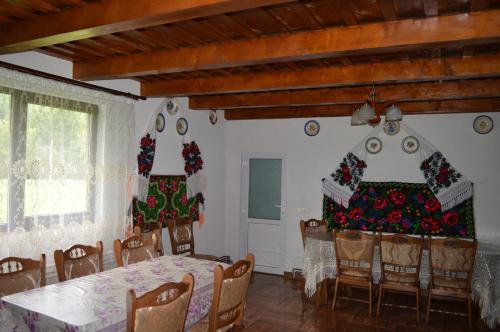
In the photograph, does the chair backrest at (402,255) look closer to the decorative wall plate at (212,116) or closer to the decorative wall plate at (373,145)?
the decorative wall plate at (373,145)

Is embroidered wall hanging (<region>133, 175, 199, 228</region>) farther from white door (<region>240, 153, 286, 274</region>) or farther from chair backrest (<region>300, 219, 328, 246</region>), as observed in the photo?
chair backrest (<region>300, 219, 328, 246</region>)

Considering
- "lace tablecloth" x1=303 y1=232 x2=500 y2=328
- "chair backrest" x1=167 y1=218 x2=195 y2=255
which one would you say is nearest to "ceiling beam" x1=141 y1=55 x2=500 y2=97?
"chair backrest" x1=167 y1=218 x2=195 y2=255

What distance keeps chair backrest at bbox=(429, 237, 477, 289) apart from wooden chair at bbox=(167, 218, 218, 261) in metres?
2.49

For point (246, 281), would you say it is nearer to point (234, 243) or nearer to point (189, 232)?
point (189, 232)

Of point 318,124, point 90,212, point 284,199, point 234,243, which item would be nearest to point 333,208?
point 284,199

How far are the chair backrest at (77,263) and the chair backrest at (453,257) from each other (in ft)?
10.3

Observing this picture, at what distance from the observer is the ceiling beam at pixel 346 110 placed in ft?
15.6

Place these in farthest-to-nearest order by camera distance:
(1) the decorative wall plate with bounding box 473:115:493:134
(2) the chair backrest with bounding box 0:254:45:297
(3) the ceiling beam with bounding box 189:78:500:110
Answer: (1) the decorative wall plate with bounding box 473:115:493:134, (3) the ceiling beam with bounding box 189:78:500:110, (2) the chair backrest with bounding box 0:254:45:297

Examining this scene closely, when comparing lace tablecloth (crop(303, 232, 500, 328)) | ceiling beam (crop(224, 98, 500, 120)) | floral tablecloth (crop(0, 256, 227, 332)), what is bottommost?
lace tablecloth (crop(303, 232, 500, 328))

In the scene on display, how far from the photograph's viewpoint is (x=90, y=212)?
386 cm

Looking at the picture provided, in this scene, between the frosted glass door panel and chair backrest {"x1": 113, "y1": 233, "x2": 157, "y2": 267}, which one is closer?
chair backrest {"x1": 113, "y1": 233, "x2": 157, "y2": 267}

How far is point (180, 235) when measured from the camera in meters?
4.84

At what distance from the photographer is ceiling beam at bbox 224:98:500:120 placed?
477 cm

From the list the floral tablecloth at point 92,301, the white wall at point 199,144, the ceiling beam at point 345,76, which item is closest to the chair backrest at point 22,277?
the floral tablecloth at point 92,301
